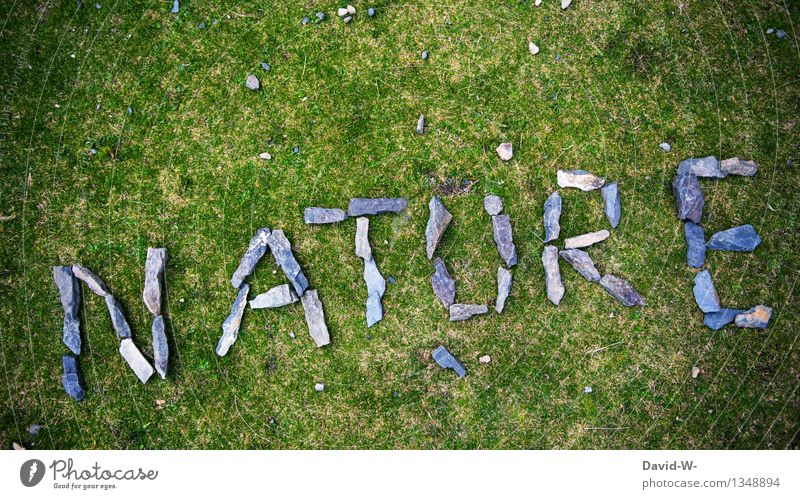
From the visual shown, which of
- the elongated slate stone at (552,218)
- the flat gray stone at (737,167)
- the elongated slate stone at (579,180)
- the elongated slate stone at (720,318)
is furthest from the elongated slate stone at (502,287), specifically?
the flat gray stone at (737,167)

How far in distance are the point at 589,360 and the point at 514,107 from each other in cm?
287

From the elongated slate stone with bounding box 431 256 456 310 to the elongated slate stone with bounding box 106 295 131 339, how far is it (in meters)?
3.32

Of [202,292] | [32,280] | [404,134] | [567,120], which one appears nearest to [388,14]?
[404,134]

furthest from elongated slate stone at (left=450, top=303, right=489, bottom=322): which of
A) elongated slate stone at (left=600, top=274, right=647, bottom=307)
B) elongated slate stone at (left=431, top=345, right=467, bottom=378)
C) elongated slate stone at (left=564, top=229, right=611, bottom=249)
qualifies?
elongated slate stone at (left=600, top=274, right=647, bottom=307)

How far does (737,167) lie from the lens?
18.3ft

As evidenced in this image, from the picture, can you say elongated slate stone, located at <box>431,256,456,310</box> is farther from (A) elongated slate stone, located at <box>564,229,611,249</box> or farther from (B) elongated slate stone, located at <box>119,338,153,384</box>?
(B) elongated slate stone, located at <box>119,338,153,384</box>

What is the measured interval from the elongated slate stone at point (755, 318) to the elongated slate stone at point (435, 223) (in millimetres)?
3293

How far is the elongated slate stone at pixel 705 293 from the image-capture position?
548cm

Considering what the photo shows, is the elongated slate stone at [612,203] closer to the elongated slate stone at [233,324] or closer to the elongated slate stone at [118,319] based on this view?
the elongated slate stone at [233,324]

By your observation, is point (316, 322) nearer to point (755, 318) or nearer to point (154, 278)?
point (154, 278)

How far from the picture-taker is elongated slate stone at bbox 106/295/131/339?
5.47 metres

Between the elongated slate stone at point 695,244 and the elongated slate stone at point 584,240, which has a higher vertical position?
the elongated slate stone at point 584,240

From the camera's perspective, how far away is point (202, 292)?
5555mm
